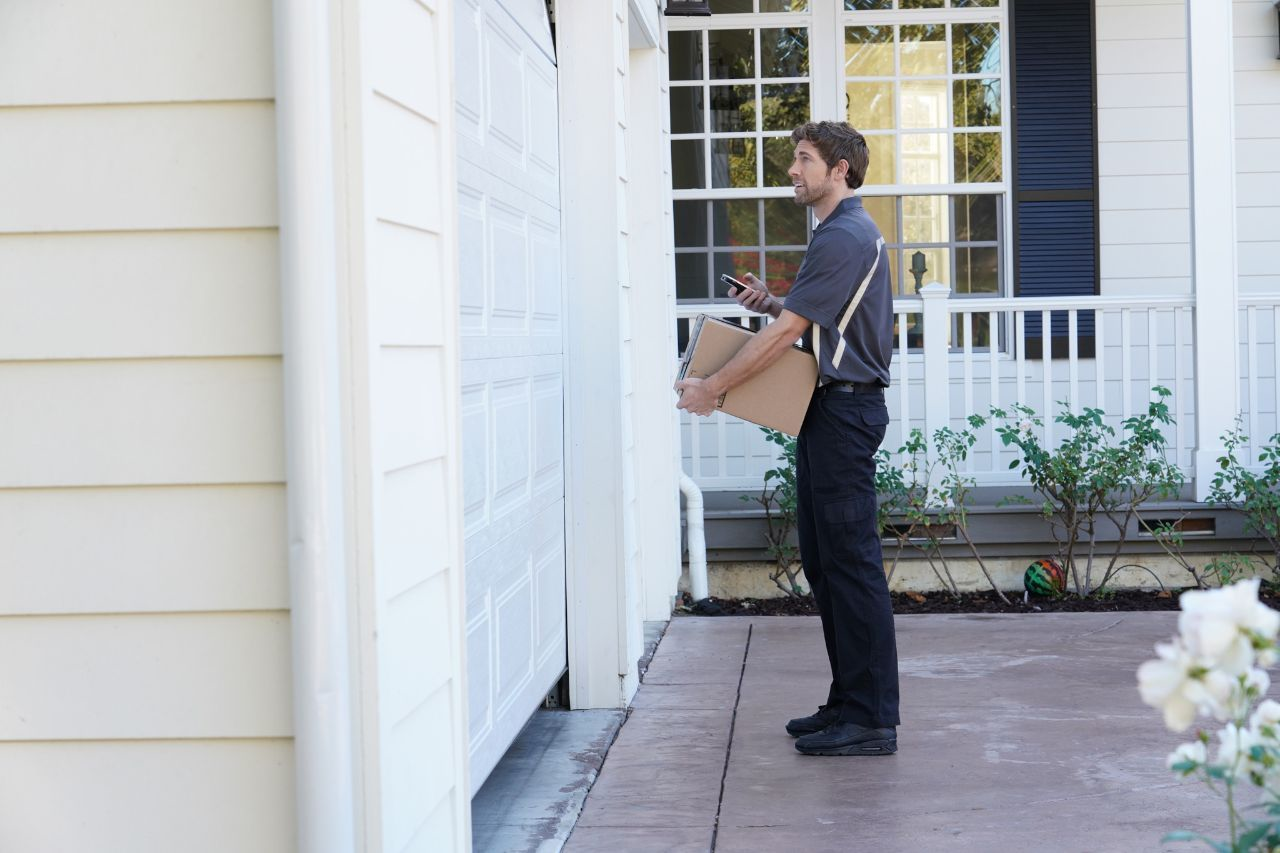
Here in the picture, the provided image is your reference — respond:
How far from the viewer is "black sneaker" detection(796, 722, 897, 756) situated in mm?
4180

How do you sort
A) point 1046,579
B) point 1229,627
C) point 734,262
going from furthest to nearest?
1. point 734,262
2. point 1046,579
3. point 1229,627

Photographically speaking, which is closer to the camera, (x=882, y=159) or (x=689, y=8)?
(x=689, y=8)

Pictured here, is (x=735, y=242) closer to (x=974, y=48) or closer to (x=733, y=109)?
(x=733, y=109)

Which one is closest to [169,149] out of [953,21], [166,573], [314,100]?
[314,100]

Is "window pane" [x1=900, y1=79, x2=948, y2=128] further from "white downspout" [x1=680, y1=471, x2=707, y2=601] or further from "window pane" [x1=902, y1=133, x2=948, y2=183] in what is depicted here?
"white downspout" [x1=680, y1=471, x2=707, y2=601]

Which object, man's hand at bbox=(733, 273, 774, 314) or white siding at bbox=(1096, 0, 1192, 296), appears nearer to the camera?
man's hand at bbox=(733, 273, 774, 314)

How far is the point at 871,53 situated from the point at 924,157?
0.66 metres

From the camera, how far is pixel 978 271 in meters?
7.94

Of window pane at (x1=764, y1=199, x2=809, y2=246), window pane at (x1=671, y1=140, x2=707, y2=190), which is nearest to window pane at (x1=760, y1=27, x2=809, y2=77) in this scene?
window pane at (x1=671, y1=140, x2=707, y2=190)

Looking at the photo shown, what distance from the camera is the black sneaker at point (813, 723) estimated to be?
171 inches

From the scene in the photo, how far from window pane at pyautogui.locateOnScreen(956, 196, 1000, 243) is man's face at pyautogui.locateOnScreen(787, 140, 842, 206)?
3992 millimetres

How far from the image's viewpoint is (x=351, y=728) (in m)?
2.12

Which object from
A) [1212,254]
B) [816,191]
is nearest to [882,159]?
[1212,254]

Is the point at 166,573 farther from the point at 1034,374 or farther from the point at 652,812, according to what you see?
the point at 1034,374
